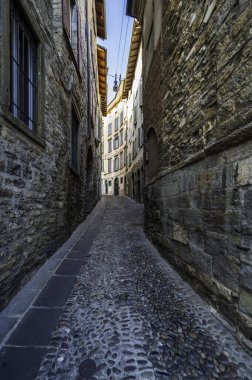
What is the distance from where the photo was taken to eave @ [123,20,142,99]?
40.4 ft

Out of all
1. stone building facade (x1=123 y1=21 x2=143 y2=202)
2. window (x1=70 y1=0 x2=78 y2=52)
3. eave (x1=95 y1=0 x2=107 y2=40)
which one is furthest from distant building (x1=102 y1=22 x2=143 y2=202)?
window (x1=70 y1=0 x2=78 y2=52)

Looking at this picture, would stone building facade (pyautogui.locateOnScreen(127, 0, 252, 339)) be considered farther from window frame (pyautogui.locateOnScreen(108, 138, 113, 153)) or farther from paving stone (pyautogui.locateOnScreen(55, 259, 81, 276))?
window frame (pyautogui.locateOnScreen(108, 138, 113, 153))

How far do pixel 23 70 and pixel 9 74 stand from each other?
71cm

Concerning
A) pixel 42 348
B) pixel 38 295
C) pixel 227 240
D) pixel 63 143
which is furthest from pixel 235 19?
pixel 63 143

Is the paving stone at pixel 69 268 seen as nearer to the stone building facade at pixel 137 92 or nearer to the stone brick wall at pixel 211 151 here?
the stone brick wall at pixel 211 151

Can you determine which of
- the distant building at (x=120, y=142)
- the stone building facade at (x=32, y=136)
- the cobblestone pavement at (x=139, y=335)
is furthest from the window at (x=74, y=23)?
the distant building at (x=120, y=142)

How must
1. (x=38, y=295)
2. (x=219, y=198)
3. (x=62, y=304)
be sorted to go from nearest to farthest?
1. (x=219, y=198)
2. (x=62, y=304)
3. (x=38, y=295)

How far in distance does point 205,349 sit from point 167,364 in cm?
34

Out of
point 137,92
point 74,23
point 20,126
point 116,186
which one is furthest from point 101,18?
point 116,186

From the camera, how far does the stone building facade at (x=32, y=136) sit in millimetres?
2332

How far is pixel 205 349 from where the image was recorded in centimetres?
180

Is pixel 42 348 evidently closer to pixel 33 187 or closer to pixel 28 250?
pixel 28 250

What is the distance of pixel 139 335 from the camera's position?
1.95m

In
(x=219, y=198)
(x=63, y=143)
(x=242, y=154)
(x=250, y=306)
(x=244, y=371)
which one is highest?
(x=63, y=143)
